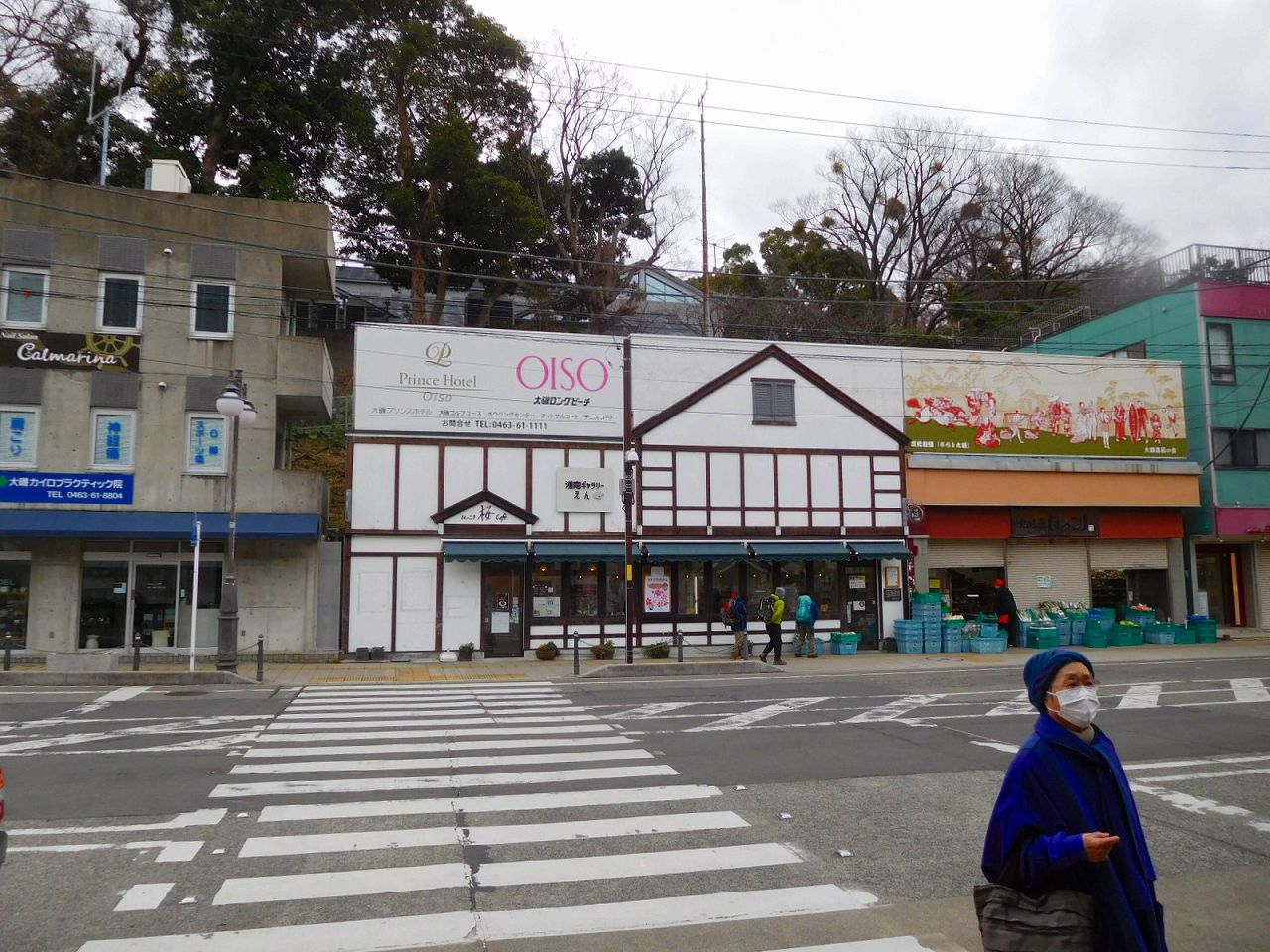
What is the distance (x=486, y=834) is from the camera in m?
7.84

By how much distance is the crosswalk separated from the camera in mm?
5844

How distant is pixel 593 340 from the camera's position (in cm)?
2566

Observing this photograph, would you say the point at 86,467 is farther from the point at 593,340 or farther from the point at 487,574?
the point at 593,340

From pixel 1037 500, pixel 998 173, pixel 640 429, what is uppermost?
pixel 998 173

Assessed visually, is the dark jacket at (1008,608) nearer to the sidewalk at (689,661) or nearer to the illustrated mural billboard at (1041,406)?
the sidewalk at (689,661)

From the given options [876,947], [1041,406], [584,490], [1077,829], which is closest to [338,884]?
[876,947]

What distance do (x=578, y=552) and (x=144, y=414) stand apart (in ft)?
37.3

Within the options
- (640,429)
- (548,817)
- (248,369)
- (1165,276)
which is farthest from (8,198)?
(1165,276)

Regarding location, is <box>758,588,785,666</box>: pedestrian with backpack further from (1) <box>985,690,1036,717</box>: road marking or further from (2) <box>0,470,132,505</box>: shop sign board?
(2) <box>0,470,132,505</box>: shop sign board

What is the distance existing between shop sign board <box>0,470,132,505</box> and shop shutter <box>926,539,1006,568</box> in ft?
74.2

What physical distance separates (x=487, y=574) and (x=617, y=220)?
79.3 ft

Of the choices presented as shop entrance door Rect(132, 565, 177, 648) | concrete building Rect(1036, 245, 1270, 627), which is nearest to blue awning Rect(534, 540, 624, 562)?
shop entrance door Rect(132, 565, 177, 648)

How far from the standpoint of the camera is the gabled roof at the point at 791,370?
2583 cm

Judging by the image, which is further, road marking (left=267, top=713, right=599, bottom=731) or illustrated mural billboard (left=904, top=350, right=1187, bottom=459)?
illustrated mural billboard (left=904, top=350, right=1187, bottom=459)
